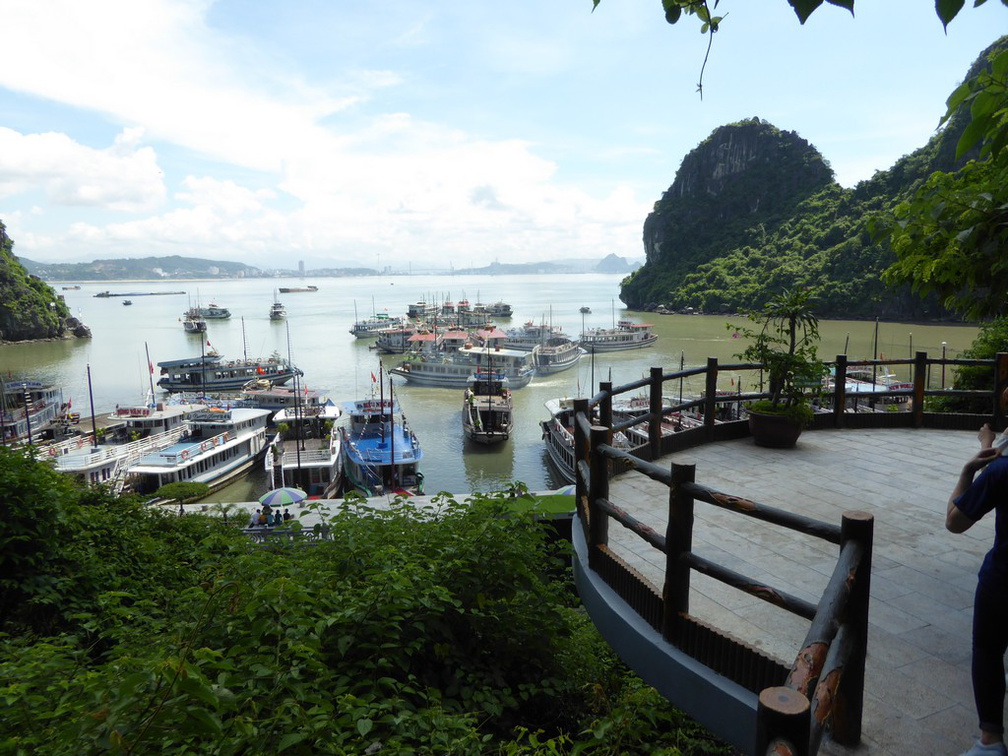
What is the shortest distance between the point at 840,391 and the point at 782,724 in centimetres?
683

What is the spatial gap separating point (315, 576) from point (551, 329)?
5911 cm

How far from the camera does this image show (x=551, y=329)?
206ft

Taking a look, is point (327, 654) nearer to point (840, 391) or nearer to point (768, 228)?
point (840, 391)

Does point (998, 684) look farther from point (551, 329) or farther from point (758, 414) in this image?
point (551, 329)

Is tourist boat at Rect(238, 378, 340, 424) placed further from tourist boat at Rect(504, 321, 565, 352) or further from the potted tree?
tourist boat at Rect(504, 321, 565, 352)

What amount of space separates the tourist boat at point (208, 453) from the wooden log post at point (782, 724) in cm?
2596

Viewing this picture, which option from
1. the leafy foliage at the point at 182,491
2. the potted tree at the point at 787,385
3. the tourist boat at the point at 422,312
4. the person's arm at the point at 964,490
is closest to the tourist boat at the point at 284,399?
the leafy foliage at the point at 182,491

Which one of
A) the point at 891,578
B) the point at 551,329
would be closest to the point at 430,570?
the point at 891,578

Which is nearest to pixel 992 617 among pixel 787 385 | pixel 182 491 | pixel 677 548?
pixel 677 548

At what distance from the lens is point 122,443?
28234 mm

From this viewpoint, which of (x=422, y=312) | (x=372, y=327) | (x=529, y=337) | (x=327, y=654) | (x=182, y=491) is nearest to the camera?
(x=327, y=654)

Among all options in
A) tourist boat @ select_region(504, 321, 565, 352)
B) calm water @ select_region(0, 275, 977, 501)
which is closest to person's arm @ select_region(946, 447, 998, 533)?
calm water @ select_region(0, 275, 977, 501)

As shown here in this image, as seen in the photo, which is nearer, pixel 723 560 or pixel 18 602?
pixel 723 560

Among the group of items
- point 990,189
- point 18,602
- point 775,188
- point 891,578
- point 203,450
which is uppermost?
point 775,188
